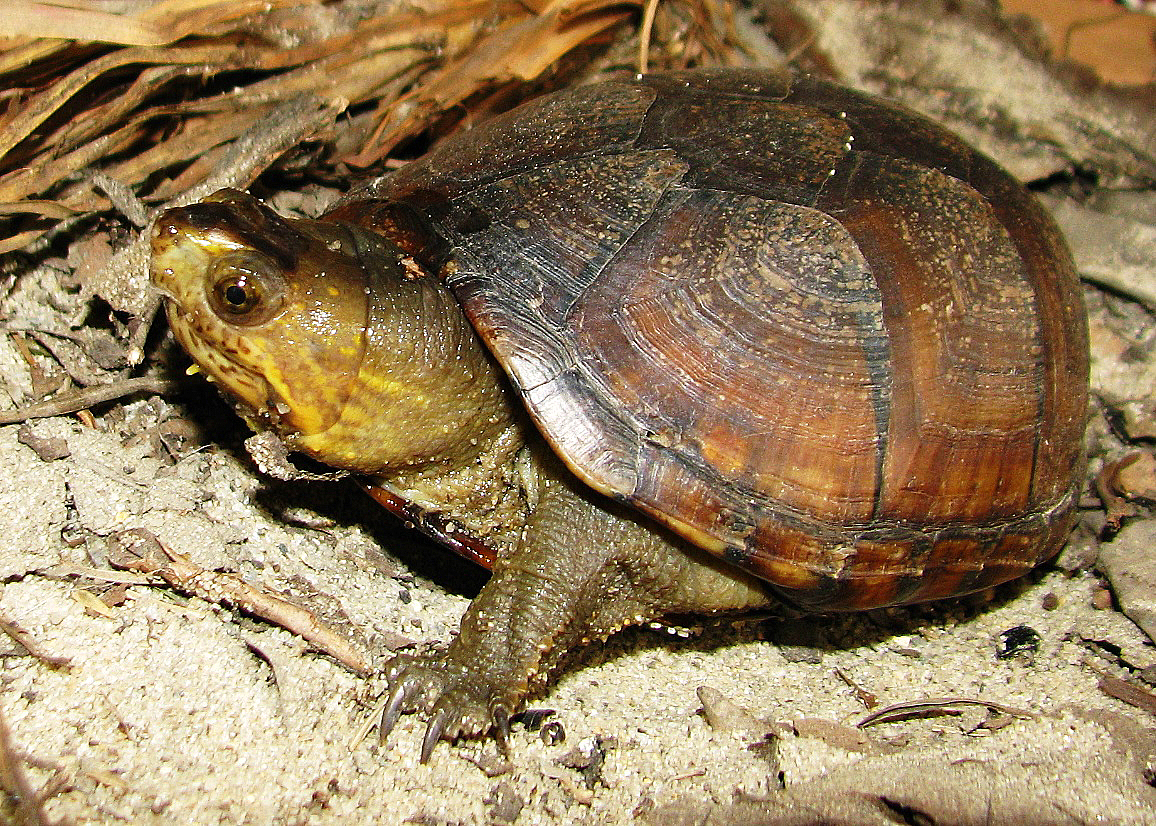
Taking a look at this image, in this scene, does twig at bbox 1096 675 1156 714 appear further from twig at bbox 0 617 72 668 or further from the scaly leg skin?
twig at bbox 0 617 72 668

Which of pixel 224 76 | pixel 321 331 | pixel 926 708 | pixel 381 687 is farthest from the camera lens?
pixel 224 76

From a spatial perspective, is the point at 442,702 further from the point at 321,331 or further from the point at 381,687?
the point at 321,331

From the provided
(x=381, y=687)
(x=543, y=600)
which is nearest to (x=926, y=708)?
(x=543, y=600)

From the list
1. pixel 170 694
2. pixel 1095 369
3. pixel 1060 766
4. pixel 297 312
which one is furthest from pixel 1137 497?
pixel 170 694

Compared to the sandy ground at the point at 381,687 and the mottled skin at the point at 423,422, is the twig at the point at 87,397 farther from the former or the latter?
the mottled skin at the point at 423,422

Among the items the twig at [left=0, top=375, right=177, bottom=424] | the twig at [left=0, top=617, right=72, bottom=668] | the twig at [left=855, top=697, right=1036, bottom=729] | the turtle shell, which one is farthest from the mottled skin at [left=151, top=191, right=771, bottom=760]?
the twig at [left=0, top=617, right=72, bottom=668]
